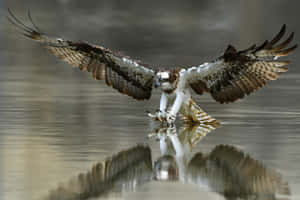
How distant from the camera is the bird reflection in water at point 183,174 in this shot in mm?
9211

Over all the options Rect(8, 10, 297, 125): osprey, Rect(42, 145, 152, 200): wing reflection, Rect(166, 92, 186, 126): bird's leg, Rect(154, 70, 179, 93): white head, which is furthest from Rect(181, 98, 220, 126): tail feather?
Rect(42, 145, 152, 200): wing reflection

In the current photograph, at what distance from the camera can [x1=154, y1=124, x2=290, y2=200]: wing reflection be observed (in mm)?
9320

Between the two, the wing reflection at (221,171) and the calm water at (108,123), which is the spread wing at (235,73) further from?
the wing reflection at (221,171)

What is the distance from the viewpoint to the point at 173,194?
A: 9.09 metres

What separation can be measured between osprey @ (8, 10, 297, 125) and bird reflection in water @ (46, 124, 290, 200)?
1.42 m

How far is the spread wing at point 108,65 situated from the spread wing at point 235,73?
685 mm

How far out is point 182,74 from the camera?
13438 mm

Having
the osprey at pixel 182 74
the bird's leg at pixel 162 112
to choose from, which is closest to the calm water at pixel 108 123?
the bird's leg at pixel 162 112

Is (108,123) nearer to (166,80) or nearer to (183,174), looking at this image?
(166,80)

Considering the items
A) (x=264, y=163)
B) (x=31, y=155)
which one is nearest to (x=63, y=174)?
(x=31, y=155)

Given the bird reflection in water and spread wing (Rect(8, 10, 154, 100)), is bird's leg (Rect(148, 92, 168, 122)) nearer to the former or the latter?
spread wing (Rect(8, 10, 154, 100))

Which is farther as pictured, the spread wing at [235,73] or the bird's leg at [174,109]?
the bird's leg at [174,109]

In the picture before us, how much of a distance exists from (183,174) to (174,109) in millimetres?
3334

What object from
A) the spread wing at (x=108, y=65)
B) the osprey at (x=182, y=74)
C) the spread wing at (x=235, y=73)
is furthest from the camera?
the spread wing at (x=108, y=65)
